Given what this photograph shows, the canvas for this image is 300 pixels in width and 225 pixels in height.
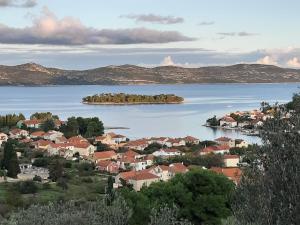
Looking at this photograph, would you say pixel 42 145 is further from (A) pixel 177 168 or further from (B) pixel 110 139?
(A) pixel 177 168

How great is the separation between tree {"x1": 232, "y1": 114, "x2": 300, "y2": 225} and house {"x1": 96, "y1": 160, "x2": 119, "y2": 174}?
26662mm

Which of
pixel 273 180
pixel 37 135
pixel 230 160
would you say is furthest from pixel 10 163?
pixel 273 180

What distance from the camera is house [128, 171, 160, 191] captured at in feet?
→ 85.3

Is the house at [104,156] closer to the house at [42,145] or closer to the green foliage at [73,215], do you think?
the house at [42,145]

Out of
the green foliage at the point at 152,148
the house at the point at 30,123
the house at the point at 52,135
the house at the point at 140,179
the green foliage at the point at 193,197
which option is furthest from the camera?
the house at the point at 30,123

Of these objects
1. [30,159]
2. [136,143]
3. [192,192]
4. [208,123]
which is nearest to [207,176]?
[192,192]

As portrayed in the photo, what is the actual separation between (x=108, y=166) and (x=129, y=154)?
5015 millimetres

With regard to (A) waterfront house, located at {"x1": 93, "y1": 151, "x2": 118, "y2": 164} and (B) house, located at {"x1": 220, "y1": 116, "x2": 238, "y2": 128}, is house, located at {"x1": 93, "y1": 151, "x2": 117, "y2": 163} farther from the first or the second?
(B) house, located at {"x1": 220, "y1": 116, "x2": 238, "y2": 128}

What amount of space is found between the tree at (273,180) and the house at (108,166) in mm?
26662

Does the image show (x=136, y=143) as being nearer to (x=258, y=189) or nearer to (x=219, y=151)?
(x=219, y=151)

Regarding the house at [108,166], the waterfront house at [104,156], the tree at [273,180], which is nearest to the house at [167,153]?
the waterfront house at [104,156]

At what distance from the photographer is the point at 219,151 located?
1502 inches

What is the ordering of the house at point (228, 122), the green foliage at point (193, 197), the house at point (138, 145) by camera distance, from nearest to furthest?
the green foliage at point (193, 197), the house at point (138, 145), the house at point (228, 122)

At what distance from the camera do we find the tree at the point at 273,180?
14.8 feet
